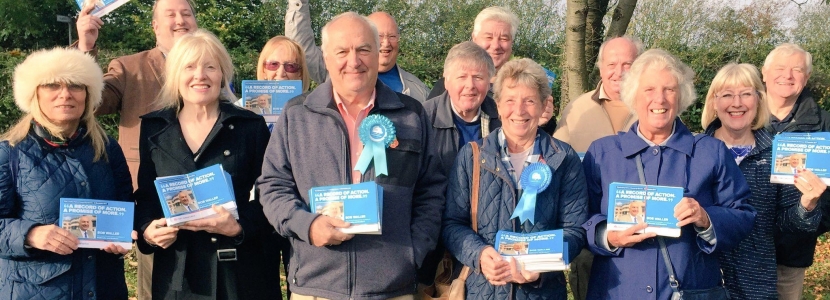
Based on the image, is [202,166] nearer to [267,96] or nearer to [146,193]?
[146,193]

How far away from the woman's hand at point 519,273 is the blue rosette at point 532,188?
22cm

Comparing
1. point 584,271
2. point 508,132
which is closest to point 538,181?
point 508,132

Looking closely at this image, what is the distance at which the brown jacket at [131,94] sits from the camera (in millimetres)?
4762

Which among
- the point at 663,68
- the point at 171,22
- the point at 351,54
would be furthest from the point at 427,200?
the point at 171,22

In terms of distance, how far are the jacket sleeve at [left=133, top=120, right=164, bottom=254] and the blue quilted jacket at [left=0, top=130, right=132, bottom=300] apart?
23 centimetres

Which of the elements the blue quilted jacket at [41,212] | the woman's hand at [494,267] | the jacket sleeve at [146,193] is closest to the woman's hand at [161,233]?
the jacket sleeve at [146,193]

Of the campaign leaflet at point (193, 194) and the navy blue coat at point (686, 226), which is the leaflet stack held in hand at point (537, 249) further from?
the campaign leaflet at point (193, 194)

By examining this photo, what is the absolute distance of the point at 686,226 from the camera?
142 inches

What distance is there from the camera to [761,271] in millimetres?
4332

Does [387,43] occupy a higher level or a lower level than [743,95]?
higher

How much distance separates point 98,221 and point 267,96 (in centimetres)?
144

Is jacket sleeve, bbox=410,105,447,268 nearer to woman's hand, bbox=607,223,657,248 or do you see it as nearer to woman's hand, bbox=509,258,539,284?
woman's hand, bbox=509,258,539,284

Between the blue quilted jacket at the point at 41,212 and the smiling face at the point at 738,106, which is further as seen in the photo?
the smiling face at the point at 738,106

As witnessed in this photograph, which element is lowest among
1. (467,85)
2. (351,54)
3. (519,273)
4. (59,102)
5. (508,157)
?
(519,273)
